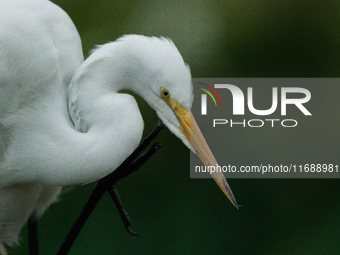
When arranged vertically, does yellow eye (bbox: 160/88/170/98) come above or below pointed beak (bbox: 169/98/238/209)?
above

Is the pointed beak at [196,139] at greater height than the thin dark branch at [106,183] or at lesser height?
greater

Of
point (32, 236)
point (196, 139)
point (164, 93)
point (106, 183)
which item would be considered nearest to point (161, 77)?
point (164, 93)

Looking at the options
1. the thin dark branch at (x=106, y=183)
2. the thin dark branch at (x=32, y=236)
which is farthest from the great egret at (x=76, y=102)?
the thin dark branch at (x=32, y=236)

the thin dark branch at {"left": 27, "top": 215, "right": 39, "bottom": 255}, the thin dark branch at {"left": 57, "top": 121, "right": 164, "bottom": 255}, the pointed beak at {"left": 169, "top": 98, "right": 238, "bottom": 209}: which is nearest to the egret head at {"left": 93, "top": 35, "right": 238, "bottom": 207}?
the pointed beak at {"left": 169, "top": 98, "right": 238, "bottom": 209}

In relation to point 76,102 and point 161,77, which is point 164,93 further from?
point 76,102

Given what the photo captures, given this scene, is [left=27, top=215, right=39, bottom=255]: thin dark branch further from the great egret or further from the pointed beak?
the pointed beak

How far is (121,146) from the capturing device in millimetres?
888

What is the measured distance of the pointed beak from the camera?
0.94 metres

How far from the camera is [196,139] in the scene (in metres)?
0.98

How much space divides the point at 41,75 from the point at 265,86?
69.1 inches

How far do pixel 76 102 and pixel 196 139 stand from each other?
1.01ft

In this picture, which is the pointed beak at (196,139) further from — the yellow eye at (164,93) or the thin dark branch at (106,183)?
the thin dark branch at (106,183)

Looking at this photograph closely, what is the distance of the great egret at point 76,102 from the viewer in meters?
0.90

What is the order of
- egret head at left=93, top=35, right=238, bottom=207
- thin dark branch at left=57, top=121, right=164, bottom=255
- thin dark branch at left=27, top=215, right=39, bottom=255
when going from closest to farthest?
egret head at left=93, top=35, right=238, bottom=207
thin dark branch at left=57, top=121, right=164, bottom=255
thin dark branch at left=27, top=215, right=39, bottom=255
